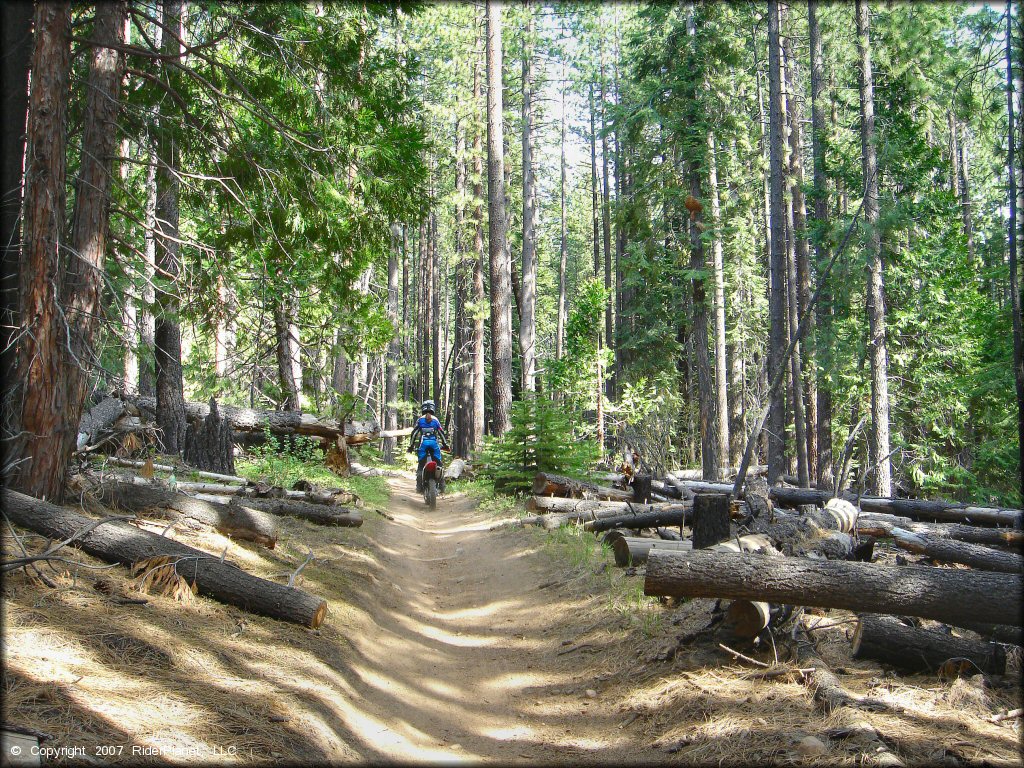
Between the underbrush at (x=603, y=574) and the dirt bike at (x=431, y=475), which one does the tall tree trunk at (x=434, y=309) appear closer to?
the dirt bike at (x=431, y=475)

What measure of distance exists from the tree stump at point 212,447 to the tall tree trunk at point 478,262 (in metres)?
10.6

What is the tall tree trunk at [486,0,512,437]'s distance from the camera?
18172 millimetres

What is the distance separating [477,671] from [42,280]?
5.19 m

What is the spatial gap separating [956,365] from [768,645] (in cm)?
2015

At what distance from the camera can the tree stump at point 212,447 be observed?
1163cm

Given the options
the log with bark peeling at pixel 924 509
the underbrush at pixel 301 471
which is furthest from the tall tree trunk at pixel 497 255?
the log with bark peeling at pixel 924 509

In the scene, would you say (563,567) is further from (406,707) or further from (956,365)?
(956,365)

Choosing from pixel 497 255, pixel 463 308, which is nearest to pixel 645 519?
pixel 497 255

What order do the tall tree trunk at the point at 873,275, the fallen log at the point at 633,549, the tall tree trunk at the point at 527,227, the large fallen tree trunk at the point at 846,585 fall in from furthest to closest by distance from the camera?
the tall tree trunk at the point at 527,227 < the tall tree trunk at the point at 873,275 < the fallen log at the point at 633,549 < the large fallen tree trunk at the point at 846,585

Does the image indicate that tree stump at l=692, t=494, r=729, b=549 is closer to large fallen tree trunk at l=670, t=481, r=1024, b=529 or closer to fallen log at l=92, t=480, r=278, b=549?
large fallen tree trunk at l=670, t=481, r=1024, b=529

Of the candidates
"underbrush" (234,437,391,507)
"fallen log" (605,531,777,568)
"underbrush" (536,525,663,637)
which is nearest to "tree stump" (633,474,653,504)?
"underbrush" (536,525,663,637)

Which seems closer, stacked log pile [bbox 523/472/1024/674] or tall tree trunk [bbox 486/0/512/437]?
stacked log pile [bbox 523/472/1024/674]

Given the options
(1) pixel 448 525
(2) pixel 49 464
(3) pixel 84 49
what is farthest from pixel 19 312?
(1) pixel 448 525

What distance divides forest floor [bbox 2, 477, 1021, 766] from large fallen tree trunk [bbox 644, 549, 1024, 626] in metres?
0.52
